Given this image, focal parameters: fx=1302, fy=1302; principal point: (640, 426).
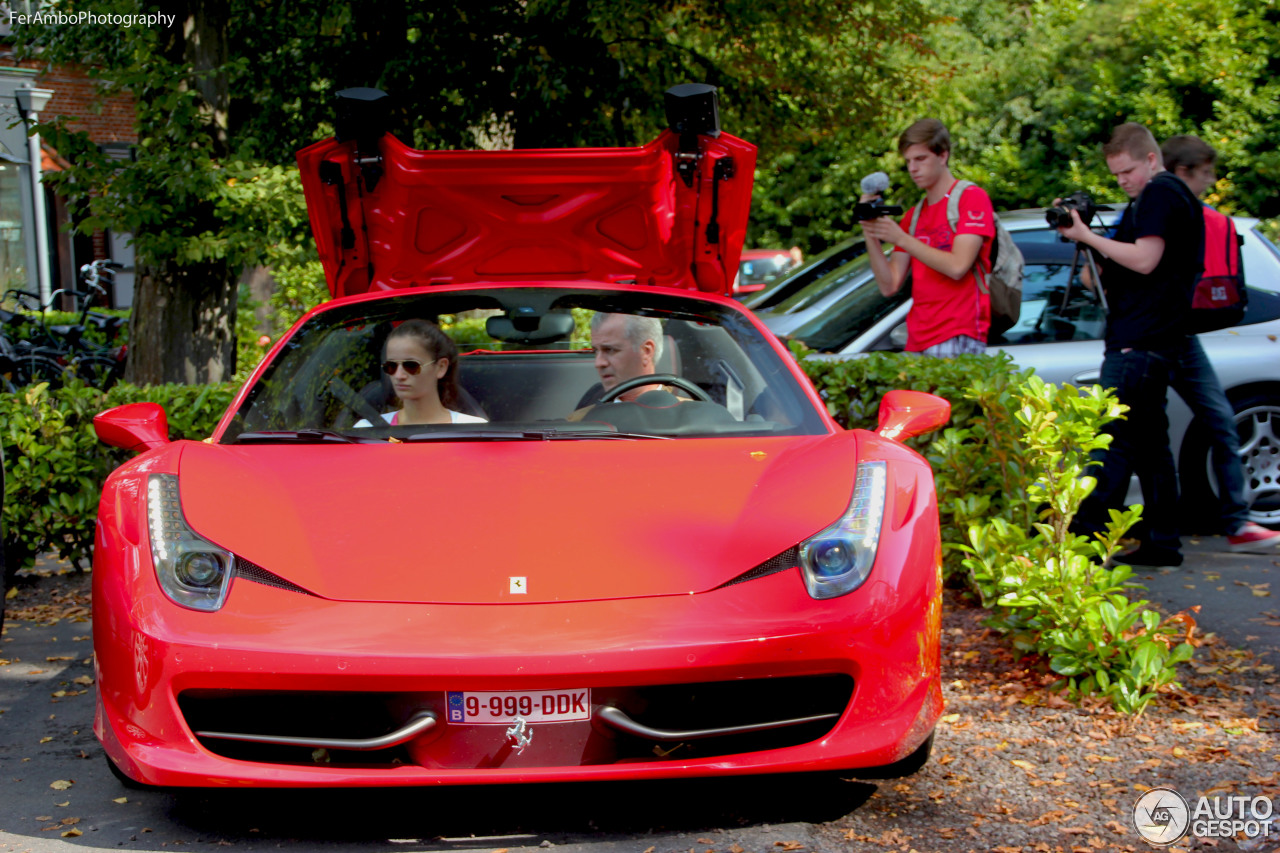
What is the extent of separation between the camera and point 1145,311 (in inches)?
227

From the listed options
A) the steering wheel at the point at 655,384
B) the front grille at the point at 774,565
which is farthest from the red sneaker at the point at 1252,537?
the front grille at the point at 774,565

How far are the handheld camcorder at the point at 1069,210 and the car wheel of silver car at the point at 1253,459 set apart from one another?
1513 millimetres

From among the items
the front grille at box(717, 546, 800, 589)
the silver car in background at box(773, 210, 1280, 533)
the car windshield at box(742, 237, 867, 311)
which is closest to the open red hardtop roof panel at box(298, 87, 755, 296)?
the silver car in background at box(773, 210, 1280, 533)

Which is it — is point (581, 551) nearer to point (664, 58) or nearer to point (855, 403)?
point (855, 403)

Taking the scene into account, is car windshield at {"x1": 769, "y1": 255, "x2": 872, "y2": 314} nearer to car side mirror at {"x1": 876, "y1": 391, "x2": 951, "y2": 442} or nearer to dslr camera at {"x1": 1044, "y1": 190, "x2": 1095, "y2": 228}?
dslr camera at {"x1": 1044, "y1": 190, "x2": 1095, "y2": 228}

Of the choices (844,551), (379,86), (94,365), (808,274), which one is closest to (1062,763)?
(844,551)

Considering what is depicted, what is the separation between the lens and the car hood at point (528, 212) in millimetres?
4859

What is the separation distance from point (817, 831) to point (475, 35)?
23.6 ft

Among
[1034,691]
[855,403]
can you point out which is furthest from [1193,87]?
[1034,691]

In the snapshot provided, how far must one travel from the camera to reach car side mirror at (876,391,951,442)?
12.3 feet

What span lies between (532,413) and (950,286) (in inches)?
87.5

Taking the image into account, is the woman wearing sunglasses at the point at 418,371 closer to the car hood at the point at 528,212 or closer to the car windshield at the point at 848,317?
the car hood at the point at 528,212

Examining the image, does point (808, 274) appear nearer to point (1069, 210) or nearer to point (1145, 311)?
point (1069, 210)

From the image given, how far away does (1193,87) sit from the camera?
2264 cm
